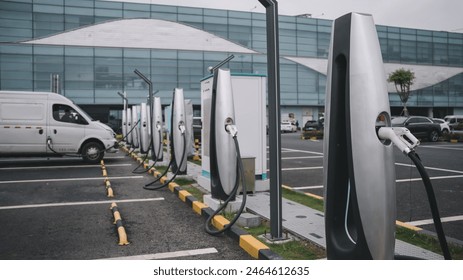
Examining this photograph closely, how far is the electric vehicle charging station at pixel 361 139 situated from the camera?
238 cm

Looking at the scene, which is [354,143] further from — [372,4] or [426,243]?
[426,243]

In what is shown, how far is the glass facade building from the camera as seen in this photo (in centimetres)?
3684

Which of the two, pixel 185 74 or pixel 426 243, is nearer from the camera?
pixel 426 243

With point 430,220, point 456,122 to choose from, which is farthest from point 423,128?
point 430,220

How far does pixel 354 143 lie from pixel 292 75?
44.9 meters

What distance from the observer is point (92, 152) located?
13.1 m

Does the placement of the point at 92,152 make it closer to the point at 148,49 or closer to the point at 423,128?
the point at 423,128

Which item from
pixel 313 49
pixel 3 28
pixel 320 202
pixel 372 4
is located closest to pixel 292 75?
pixel 313 49

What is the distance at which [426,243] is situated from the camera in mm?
4227

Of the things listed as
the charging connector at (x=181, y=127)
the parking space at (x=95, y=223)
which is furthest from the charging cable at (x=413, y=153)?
the charging connector at (x=181, y=127)

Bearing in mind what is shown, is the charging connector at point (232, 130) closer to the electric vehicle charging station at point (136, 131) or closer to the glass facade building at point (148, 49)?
the electric vehicle charging station at point (136, 131)

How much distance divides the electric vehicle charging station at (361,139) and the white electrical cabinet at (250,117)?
15.6 ft

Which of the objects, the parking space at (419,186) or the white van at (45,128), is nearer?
the parking space at (419,186)
